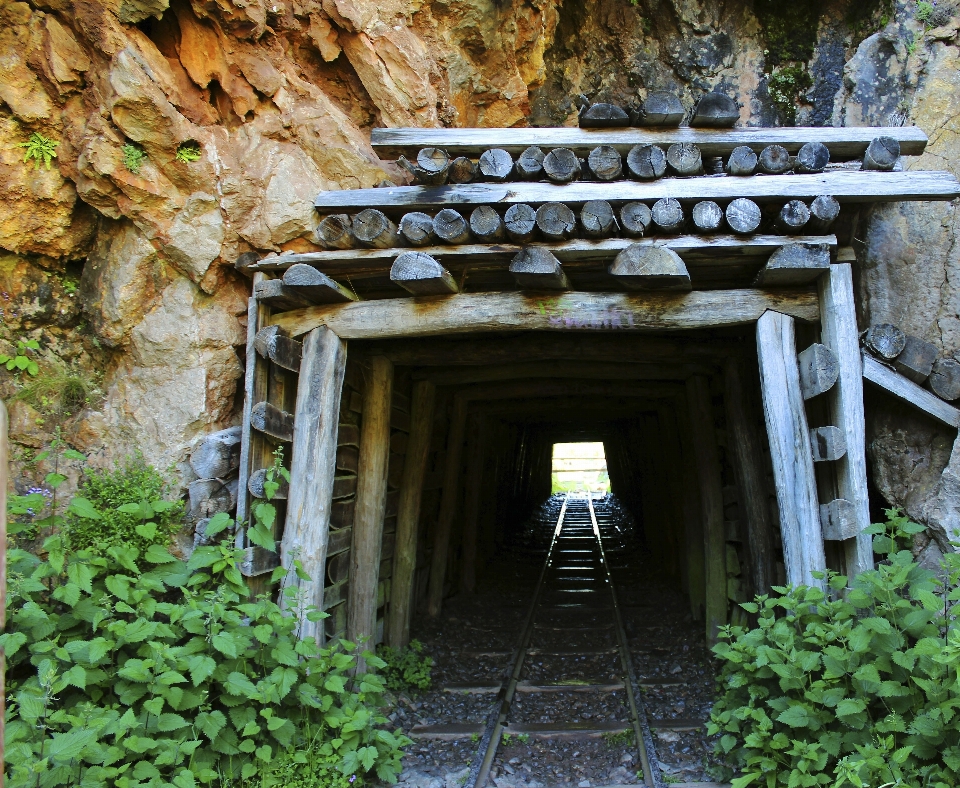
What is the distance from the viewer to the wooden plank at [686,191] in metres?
4.09

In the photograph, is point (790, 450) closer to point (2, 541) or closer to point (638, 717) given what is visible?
point (638, 717)

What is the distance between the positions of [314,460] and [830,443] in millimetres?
3085

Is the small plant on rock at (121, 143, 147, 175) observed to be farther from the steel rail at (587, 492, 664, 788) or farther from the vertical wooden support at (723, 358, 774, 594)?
the steel rail at (587, 492, 664, 788)

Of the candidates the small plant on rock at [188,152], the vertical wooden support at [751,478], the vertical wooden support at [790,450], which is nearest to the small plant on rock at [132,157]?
the small plant on rock at [188,152]

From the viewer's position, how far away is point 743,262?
173 inches

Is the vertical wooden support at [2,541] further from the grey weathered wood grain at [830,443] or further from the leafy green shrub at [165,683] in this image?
the grey weathered wood grain at [830,443]

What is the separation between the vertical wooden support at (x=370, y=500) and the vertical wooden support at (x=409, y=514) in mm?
804

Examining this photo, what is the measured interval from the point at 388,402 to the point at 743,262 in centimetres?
280

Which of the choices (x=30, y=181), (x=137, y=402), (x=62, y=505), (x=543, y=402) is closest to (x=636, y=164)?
(x=137, y=402)

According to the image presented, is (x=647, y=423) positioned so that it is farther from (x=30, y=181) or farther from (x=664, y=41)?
(x=30, y=181)

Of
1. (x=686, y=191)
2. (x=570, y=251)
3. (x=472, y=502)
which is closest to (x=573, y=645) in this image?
(x=472, y=502)

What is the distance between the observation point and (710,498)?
6516 millimetres

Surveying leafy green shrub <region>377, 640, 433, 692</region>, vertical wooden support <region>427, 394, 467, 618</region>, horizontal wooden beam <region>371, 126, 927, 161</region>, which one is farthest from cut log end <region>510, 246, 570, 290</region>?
vertical wooden support <region>427, 394, 467, 618</region>

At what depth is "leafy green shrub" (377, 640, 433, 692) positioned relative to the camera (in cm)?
572
